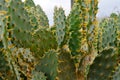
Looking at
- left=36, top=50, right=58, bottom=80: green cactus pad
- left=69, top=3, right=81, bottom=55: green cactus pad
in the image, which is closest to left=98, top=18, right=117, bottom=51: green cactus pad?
left=69, top=3, right=81, bottom=55: green cactus pad

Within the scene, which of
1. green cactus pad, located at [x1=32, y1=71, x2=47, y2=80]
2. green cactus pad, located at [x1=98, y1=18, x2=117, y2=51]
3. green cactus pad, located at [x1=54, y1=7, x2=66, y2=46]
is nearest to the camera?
green cactus pad, located at [x1=32, y1=71, x2=47, y2=80]

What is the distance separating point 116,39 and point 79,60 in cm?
34

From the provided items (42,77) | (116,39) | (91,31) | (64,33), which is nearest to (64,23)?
(64,33)

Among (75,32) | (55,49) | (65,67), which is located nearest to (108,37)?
(75,32)

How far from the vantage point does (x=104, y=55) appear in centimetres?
135

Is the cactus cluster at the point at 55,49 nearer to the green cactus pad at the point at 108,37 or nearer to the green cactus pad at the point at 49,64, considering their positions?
the green cactus pad at the point at 49,64

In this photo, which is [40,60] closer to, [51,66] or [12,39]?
[51,66]

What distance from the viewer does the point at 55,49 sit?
4.99 feet

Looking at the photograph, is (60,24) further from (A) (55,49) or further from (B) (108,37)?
(B) (108,37)

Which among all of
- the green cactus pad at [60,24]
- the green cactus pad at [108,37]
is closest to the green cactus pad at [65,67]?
the green cactus pad at [60,24]

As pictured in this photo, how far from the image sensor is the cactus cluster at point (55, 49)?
1.35 meters

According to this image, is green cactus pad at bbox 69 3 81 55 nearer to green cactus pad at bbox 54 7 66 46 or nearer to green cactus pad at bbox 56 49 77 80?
green cactus pad at bbox 54 7 66 46

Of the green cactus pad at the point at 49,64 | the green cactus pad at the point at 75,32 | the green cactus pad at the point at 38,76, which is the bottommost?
the green cactus pad at the point at 38,76

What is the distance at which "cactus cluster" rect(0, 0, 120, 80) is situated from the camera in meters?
1.35
